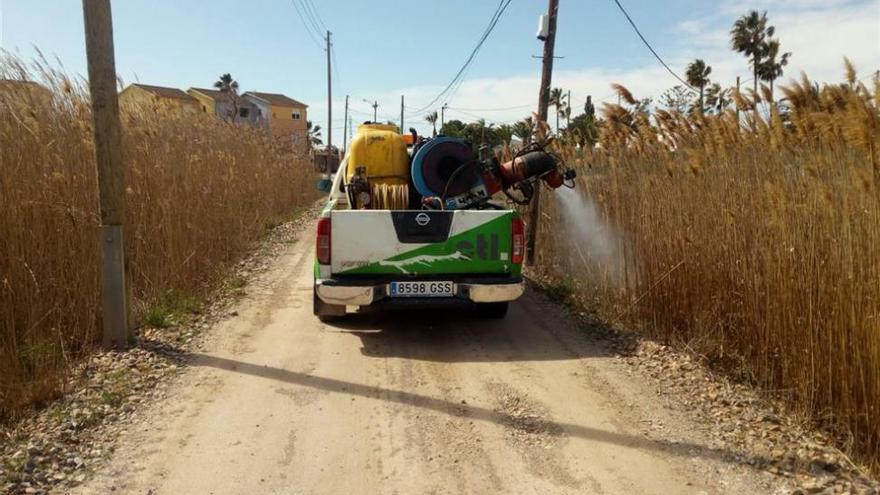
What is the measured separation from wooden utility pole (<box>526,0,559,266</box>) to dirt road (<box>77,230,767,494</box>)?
13.0ft

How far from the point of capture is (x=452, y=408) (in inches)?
167

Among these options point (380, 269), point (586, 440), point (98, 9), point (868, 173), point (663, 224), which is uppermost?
point (98, 9)

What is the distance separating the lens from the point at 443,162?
255 inches

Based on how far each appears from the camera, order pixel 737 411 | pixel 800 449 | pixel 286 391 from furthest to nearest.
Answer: pixel 286 391 < pixel 737 411 < pixel 800 449

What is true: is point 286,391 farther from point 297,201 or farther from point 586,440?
point 297,201

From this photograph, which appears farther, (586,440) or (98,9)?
(98,9)

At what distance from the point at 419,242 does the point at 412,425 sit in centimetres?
208

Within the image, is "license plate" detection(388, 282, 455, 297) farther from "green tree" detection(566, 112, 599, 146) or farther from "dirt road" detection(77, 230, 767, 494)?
"green tree" detection(566, 112, 599, 146)

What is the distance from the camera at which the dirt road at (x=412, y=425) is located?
3.31 m

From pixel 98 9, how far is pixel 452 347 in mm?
4143

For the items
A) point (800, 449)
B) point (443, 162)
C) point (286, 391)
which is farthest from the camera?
point (443, 162)

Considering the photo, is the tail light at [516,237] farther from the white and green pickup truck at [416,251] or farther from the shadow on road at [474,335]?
the shadow on road at [474,335]

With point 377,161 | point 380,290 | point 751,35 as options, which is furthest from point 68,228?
point 751,35

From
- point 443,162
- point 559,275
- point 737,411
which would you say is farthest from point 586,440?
point 559,275
